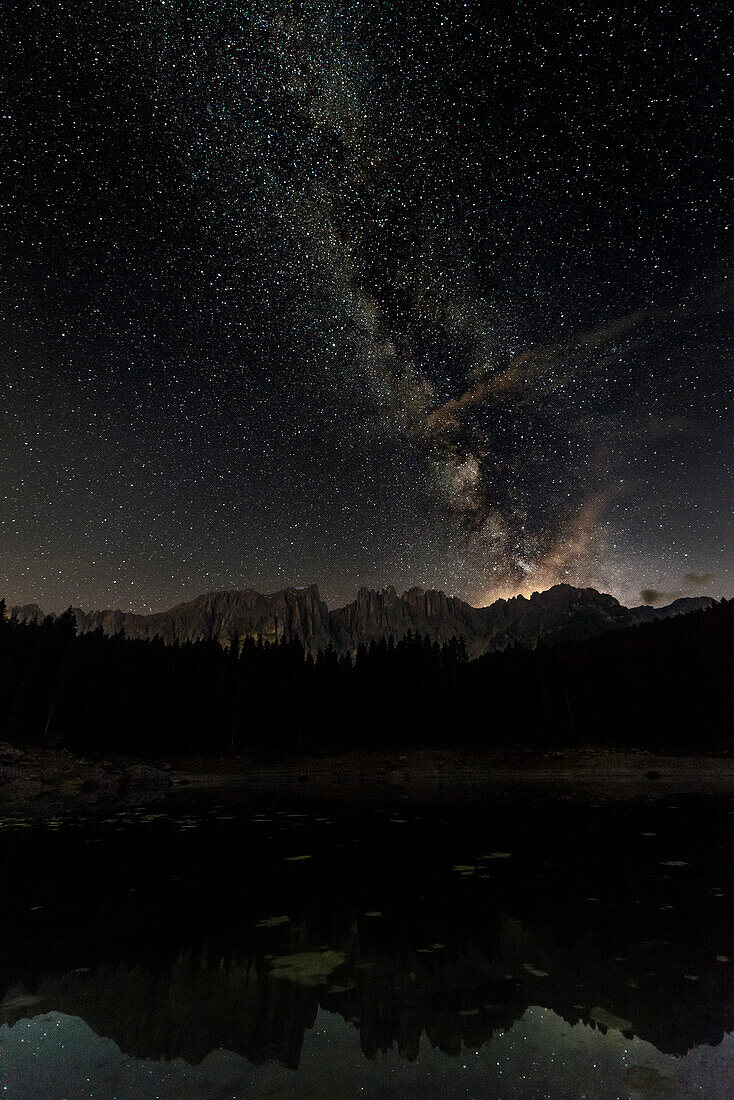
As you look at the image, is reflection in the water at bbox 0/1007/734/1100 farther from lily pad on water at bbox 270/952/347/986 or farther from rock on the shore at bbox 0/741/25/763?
rock on the shore at bbox 0/741/25/763

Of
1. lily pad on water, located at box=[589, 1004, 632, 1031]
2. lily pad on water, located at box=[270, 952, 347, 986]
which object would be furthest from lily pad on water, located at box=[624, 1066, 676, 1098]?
lily pad on water, located at box=[270, 952, 347, 986]

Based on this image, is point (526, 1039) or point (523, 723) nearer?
point (526, 1039)

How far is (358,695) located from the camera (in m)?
87.0

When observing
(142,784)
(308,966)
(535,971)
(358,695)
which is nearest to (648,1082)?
(535,971)

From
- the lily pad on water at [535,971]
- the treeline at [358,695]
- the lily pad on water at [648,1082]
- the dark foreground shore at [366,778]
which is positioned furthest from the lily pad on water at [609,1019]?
the treeline at [358,695]

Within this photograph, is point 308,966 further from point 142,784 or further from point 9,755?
point 9,755

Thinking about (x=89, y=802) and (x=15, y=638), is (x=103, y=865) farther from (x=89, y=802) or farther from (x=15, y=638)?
(x=15, y=638)

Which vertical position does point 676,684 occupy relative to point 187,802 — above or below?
above

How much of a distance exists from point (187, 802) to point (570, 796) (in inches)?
1020

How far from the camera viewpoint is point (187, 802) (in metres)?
33.4

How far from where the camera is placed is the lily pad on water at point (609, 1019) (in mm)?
5727

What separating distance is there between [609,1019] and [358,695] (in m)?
83.7

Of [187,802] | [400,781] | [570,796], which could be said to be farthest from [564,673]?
[187,802]

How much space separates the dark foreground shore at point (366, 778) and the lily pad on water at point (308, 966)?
82.4ft
